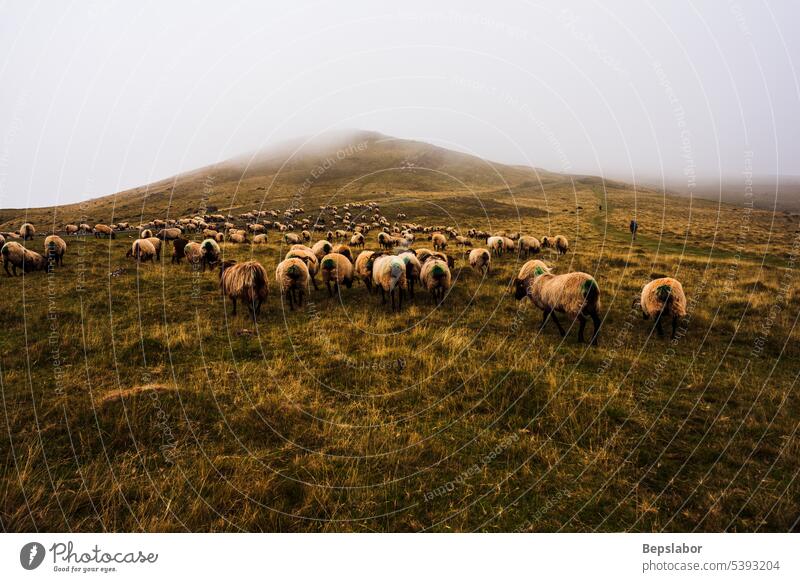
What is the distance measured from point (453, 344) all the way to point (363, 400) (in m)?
3.22

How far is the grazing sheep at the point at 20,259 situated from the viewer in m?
16.4

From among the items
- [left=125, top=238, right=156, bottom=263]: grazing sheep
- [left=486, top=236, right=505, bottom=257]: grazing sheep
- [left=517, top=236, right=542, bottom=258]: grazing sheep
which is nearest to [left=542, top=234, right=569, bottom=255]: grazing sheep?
[left=517, top=236, right=542, bottom=258]: grazing sheep

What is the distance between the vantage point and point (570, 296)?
28.8ft

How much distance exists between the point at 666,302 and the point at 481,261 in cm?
992

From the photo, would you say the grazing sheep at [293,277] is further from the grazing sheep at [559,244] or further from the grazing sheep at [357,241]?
the grazing sheep at [559,244]

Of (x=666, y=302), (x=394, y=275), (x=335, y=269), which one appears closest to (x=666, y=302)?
(x=666, y=302)

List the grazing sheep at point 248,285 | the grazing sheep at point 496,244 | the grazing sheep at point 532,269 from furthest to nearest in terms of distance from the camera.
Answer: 1. the grazing sheep at point 496,244
2. the grazing sheep at point 532,269
3. the grazing sheep at point 248,285

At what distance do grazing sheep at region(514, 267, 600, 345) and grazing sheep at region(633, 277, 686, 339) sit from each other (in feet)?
5.92

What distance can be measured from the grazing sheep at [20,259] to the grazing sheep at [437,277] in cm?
2026

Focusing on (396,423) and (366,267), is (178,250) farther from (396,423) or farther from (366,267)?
(396,423)

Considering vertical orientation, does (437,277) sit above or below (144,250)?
below

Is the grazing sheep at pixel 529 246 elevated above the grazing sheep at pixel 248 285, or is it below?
above

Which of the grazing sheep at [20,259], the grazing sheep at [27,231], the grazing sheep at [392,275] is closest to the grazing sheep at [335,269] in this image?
the grazing sheep at [392,275]
